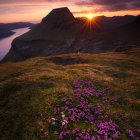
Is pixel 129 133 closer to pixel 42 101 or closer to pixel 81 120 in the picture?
pixel 81 120

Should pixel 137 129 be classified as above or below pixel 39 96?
below

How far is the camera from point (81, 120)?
19.9 m

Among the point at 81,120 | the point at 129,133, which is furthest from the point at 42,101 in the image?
the point at 129,133

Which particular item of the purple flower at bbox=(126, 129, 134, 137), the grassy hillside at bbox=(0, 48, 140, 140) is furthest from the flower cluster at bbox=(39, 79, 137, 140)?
the grassy hillside at bbox=(0, 48, 140, 140)

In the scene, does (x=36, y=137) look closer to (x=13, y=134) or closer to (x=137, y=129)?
(x=13, y=134)

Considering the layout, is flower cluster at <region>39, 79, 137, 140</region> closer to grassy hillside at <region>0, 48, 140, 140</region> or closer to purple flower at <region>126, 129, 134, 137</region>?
purple flower at <region>126, 129, 134, 137</region>

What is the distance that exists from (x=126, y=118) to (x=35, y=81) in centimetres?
1345

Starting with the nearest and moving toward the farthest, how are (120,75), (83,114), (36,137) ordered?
1. (36,137)
2. (83,114)
3. (120,75)

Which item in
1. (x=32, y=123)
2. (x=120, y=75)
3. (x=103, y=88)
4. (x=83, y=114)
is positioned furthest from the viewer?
(x=120, y=75)

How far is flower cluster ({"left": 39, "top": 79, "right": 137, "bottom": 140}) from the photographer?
696 inches

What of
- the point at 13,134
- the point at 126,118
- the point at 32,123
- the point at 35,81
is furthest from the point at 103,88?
the point at 13,134

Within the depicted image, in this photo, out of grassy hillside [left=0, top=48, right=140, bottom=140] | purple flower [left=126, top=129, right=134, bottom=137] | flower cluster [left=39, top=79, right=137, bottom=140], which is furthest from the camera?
grassy hillside [left=0, top=48, right=140, bottom=140]

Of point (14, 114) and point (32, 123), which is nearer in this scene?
point (32, 123)

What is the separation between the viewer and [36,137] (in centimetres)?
1736
